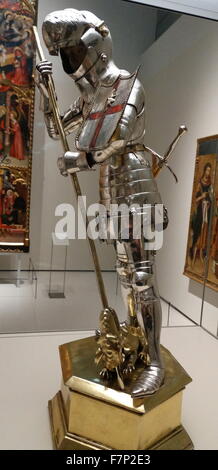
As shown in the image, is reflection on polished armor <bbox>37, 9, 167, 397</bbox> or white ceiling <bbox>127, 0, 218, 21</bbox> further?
white ceiling <bbox>127, 0, 218, 21</bbox>

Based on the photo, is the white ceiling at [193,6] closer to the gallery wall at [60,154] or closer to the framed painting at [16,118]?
the gallery wall at [60,154]

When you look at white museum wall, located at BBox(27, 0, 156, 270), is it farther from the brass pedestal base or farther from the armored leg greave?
the brass pedestal base

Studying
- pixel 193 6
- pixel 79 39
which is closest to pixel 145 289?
pixel 79 39

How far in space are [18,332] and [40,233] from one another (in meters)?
0.74

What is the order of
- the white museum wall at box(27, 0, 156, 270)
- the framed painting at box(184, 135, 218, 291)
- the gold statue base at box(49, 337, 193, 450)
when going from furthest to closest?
the framed painting at box(184, 135, 218, 291) → the white museum wall at box(27, 0, 156, 270) → the gold statue base at box(49, 337, 193, 450)

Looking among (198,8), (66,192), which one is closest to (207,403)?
(66,192)

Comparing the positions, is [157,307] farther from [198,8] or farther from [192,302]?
[198,8]

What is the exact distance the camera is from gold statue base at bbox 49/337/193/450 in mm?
1381

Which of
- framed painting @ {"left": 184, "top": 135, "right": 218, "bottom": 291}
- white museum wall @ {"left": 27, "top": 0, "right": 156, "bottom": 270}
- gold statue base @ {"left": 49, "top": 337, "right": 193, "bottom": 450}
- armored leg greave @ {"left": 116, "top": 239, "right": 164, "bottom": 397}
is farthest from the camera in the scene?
framed painting @ {"left": 184, "top": 135, "right": 218, "bottom": 291}

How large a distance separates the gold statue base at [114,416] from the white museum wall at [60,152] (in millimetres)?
1317

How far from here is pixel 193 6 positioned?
2.69m

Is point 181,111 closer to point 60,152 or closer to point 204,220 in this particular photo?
point 204,220

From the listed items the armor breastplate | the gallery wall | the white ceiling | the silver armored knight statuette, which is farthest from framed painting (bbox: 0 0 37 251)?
the armor breastplate

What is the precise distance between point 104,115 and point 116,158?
18 cm
